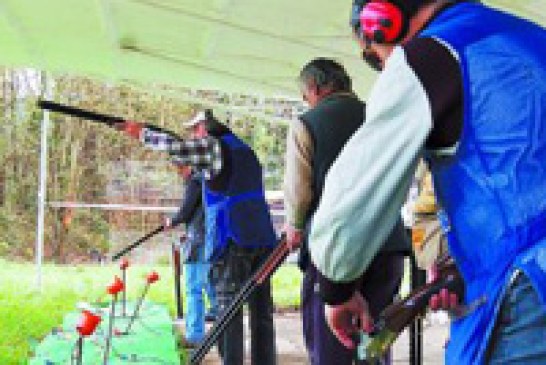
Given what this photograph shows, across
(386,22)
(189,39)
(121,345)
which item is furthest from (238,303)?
(189,39)

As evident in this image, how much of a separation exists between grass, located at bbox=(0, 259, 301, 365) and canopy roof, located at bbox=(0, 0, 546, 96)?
2165 mm

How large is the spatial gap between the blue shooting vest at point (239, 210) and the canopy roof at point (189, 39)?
2.62ft

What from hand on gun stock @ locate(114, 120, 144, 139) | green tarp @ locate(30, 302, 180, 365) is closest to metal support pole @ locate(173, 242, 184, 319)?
green tarp @ locate(30, 302, 180, 365)

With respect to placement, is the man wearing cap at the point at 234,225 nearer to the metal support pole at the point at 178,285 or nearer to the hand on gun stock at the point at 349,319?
the hand on gun stock at the point at 349,319

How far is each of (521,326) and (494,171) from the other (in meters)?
0.24

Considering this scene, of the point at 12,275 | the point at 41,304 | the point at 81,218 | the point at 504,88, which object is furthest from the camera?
the point at 81,218

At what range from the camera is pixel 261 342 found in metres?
5.12

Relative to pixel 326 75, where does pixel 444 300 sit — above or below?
below

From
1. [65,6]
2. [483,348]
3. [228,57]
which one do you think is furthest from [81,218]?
[483,348]

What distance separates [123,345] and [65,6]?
222 cm

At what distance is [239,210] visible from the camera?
5.06 meters

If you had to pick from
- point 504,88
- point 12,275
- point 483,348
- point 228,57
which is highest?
point 228,57

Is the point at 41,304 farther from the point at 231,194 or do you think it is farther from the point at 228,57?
the point at 231,194

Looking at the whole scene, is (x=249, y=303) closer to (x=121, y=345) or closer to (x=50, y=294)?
(x=121, y=345)
